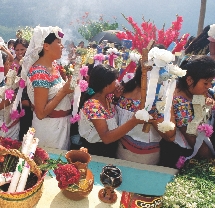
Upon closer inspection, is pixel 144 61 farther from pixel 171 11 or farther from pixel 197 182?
pixel 171 11

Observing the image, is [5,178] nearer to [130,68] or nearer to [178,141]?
[178,141]

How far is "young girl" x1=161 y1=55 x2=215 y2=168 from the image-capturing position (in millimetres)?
2135

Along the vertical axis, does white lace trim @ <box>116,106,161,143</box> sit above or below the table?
above

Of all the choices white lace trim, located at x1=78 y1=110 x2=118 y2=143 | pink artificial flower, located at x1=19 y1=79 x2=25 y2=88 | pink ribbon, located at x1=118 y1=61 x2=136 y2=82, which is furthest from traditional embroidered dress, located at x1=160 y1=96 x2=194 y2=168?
pink artificial flower, located at x1=19 y1=79 x2=25 y2=88

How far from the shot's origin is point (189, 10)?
1604 inches

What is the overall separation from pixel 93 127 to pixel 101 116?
0.23 m

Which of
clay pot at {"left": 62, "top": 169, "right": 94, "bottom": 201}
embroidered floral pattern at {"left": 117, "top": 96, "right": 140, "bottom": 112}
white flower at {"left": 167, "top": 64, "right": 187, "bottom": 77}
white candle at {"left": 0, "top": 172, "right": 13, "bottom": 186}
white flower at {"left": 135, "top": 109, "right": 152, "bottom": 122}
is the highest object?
white flower at {"left": 167, "top": 64, "right": 187, "bottom": 77}

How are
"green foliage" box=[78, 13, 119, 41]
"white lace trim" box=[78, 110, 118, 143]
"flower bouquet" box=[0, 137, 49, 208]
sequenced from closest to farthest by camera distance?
"flower bouquet" box=[0, 137, 49, 208], "white lace trim" box=[78, 110, 118, 143], "green foliage" box=[78, 13, 119, 41]

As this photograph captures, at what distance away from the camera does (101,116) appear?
2.14 metres

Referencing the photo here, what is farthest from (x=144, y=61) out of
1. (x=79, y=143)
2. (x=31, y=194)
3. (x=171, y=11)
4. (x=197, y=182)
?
(x=171, y=11)

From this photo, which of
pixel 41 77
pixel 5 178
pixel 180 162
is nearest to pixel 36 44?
pixel 41 77

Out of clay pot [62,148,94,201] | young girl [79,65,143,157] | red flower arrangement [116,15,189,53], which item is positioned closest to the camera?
clay pot [62,148,94,201]

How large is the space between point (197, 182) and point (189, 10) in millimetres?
42361

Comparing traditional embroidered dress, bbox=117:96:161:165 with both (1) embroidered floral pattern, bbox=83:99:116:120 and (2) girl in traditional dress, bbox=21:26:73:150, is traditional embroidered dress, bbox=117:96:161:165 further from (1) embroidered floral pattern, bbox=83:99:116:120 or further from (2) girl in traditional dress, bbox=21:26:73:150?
(2) girl in traditional dress, bbox=21:26:73:150
